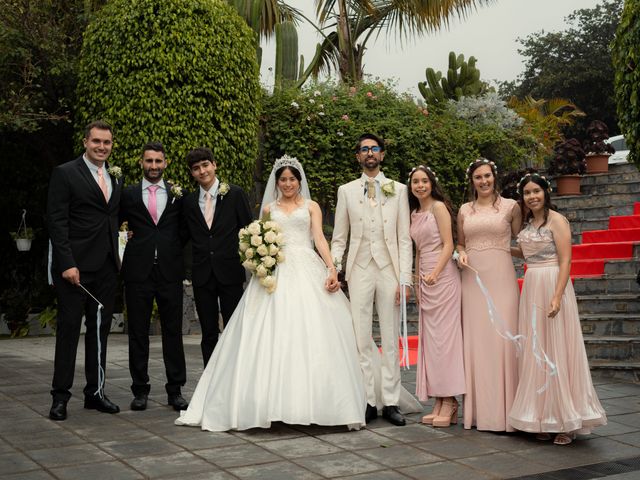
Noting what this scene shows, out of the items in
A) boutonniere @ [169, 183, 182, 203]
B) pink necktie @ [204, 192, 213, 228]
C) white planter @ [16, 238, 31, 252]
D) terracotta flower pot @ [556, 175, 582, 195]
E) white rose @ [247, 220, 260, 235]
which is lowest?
white rose @ [247, 220, 260, 235]

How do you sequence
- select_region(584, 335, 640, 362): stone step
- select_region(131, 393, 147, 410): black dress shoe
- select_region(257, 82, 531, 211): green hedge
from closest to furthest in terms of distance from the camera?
select_region(131, 393, 147, 410): black dress shoe
select_region(584, 335, 640, 362): stone step
select_region(257, 82, 531, 211): green hedge

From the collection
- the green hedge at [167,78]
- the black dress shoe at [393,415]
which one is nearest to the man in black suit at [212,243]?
the black dress shoe at [393,415]

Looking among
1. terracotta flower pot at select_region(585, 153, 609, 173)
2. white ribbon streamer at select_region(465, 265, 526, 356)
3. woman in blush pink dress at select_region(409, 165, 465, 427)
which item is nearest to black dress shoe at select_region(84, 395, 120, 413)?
woman in blush pink dress at select_region(409, 165, 465, 427)

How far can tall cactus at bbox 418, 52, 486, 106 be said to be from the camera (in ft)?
52.3

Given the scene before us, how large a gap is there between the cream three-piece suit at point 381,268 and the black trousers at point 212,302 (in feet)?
3.25

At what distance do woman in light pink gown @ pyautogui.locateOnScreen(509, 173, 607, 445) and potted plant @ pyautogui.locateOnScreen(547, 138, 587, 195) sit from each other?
868 cm

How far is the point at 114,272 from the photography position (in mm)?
6156

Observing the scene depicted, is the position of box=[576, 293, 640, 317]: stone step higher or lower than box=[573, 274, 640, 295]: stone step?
lower

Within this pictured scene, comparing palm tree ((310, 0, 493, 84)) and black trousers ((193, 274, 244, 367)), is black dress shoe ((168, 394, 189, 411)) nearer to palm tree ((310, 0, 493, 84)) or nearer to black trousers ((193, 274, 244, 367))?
black trousers ((193, 274, 244, 367))

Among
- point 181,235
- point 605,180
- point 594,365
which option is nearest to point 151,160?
point 181,235

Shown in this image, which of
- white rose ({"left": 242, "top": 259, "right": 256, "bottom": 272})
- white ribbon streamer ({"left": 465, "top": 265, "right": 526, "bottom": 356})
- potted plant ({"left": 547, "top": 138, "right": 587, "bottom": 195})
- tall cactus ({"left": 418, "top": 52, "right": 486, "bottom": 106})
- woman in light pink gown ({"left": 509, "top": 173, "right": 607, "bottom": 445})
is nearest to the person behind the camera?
woman in light pink gown ({"left": 509, "top": 173, "right": 607, "bottom": 445})

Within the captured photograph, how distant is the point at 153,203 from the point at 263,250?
3.61ft

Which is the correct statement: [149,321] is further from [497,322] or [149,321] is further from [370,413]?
[497,322]

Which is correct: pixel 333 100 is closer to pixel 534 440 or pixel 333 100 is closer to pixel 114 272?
pixel 114 272
